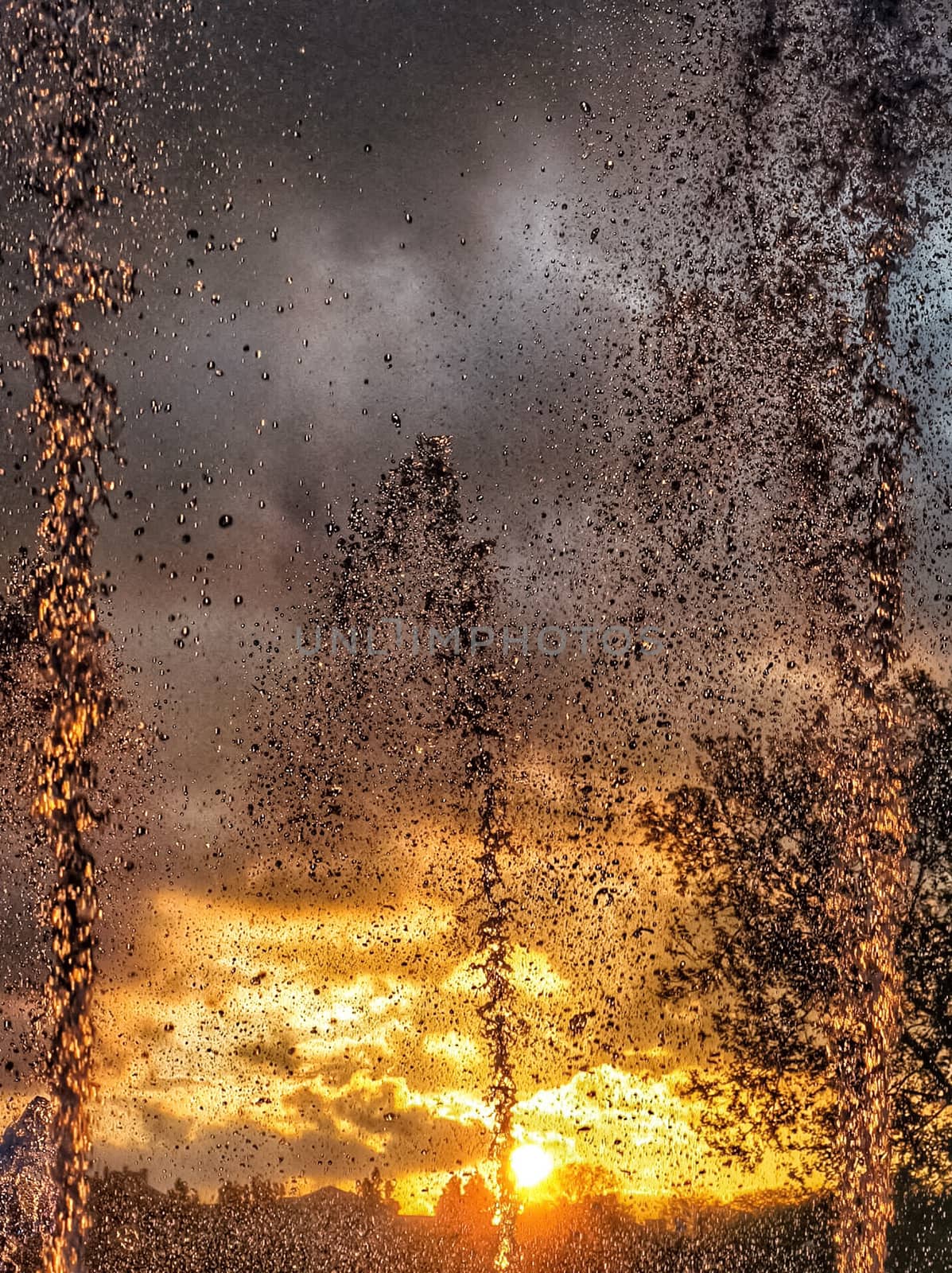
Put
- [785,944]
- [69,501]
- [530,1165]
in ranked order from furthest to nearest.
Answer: [785,944] < [69,501] < [530,1165]

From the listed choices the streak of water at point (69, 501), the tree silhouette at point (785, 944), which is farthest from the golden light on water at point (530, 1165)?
the streak of water at point (69, 501)

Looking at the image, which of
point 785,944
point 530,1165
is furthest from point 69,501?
point 785,944

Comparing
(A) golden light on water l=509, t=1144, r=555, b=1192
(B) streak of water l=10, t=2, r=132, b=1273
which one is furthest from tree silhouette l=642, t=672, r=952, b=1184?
(B) streak of water l=10, t=2, r=132, b=1273

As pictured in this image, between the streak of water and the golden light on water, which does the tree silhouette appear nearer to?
the golden light on water

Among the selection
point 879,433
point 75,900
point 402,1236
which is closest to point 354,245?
point 879,433

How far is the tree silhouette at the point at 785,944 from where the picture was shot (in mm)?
7805

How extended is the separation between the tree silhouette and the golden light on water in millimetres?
957

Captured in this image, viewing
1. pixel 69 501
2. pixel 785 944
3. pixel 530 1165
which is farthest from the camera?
pixel 785 944

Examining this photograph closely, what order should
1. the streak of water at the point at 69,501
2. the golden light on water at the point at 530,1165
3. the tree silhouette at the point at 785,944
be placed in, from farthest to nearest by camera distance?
the tree silhouette at the point at 785,944 → the streak of water at the point at 69,501 → the golden light on water at the point at 530,1165

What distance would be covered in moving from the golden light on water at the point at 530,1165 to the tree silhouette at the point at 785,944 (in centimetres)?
96

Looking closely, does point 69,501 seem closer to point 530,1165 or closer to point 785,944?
point 530,1165

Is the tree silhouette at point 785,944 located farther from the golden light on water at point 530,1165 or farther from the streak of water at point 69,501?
the streak of water at point 69,501

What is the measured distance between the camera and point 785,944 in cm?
794

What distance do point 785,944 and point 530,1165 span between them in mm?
1949
